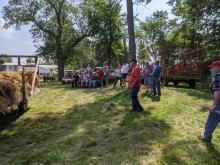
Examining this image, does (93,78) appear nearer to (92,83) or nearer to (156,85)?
(92,83)

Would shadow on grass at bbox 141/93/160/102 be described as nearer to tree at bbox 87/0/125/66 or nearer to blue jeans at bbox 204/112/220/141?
blue jeans at bbox 204/112/220/141

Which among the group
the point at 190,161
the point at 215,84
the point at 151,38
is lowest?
the point at 190,161

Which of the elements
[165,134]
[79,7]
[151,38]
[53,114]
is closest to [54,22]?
[79,7]

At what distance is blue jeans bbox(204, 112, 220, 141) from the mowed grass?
0.25 metres

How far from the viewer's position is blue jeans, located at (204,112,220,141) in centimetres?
898

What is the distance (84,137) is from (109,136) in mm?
616

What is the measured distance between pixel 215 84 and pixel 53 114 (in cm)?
676

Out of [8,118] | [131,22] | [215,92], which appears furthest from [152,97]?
[215,92]

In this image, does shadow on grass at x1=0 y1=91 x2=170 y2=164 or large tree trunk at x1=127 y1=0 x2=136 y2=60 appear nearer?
shadow on grass at x1=0 y1=91 x2=170 y2=164

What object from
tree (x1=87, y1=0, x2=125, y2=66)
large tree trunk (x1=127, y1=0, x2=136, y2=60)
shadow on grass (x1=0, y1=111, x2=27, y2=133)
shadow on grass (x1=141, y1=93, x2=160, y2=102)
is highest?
tree (x1=87, y1=0, x2=125, y2=66)

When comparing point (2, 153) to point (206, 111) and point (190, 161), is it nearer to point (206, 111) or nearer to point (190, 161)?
point (190, 161)

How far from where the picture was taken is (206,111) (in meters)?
13.7

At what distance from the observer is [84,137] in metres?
9.94

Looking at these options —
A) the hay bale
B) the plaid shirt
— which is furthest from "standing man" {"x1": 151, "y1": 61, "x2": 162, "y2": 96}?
the plaid shirt
